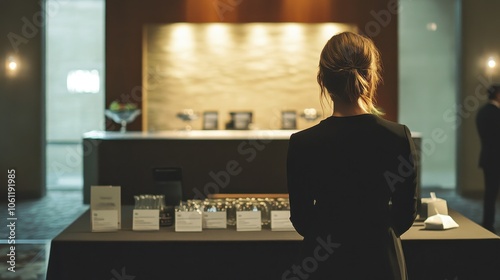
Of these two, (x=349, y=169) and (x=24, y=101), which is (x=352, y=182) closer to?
(x=349, y=169)

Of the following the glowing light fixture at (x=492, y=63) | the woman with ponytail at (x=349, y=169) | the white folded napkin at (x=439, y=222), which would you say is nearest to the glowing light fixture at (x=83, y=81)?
the glowing light fixture at (x=492, y=63)

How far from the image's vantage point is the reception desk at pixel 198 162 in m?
5.76

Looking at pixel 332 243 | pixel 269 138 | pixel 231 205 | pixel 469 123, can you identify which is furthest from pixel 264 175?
pixel 469 123

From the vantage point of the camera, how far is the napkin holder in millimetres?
3311

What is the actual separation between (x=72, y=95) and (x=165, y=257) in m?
7.42

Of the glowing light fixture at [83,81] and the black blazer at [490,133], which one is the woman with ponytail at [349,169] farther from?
the glowing light fixture at [83,81]

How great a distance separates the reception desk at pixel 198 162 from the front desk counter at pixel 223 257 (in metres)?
2.74

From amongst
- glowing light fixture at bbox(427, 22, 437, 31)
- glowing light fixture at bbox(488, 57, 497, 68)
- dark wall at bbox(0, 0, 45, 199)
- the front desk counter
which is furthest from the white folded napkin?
dark wall at bbox(0, 0, 45, 199)

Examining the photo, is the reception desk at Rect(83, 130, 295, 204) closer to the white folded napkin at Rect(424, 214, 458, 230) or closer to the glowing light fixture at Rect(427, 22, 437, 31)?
the white folded napkin at Rect(424, 214, 458, 230)

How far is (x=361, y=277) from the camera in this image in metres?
2.06

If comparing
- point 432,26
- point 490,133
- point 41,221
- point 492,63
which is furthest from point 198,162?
point 492,63

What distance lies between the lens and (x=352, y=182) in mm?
2059

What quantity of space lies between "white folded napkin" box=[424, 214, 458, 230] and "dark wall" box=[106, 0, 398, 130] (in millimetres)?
5547

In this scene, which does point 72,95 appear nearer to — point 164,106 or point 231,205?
point 164,106
